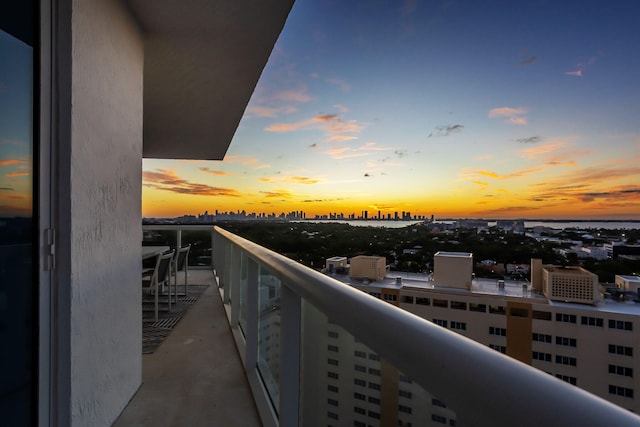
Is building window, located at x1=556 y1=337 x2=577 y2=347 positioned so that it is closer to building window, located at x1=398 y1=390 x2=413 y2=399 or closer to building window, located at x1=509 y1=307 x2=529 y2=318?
building window, located at x1=509 y1=307 x2=529 y2=318

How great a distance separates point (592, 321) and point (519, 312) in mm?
1364

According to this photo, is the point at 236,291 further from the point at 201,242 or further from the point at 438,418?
the point at 201,242

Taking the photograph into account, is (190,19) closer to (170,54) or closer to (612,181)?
(170,54)

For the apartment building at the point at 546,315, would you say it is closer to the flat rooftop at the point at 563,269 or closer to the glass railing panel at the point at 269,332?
the flat rooftop at the point at 563,269

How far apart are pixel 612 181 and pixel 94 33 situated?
16.1m

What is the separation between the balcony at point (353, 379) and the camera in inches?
13.4

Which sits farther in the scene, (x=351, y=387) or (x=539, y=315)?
(x=539, y=315)

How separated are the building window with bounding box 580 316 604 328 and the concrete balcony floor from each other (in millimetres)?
7380

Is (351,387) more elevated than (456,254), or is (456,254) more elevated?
(351,387)

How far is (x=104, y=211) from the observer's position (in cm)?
204

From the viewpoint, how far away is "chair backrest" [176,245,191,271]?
5.20 meters

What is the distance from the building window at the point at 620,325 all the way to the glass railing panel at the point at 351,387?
7777mm

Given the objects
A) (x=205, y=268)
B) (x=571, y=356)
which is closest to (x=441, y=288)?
(x=571, y=356)

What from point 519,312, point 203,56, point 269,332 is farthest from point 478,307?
point 203,56
